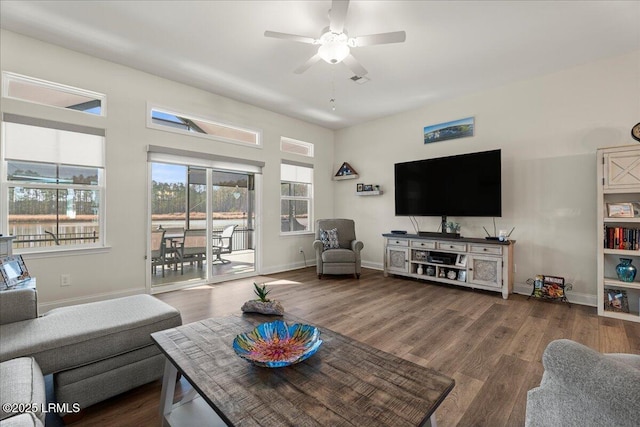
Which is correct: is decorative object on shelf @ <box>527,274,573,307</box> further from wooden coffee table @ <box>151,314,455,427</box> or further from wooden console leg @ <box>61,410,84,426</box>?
wooden console leg @ <box>61,410,84,426</box>

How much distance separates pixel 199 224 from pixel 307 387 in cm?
386

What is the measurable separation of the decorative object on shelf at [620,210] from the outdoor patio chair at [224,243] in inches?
200

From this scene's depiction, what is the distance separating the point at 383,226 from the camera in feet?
18.3

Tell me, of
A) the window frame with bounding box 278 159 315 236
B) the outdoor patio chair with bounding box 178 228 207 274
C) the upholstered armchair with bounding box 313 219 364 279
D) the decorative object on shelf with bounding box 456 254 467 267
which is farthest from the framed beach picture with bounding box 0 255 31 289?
the decorative object on shelf with bounding box 456 254 467 267

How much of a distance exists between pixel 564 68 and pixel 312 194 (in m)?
4.37

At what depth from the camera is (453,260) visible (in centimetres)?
426

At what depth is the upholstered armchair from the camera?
475 centimetres

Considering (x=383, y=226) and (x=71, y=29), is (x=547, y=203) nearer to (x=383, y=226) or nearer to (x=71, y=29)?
(x=383, y=226)

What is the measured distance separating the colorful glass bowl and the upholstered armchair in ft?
10.6

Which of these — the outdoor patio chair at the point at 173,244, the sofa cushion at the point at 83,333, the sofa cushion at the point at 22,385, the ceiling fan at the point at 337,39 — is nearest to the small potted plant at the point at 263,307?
the sofa cushion at the point at 83,333

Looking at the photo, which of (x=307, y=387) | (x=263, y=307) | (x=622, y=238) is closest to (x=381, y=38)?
(x=263, y=307)

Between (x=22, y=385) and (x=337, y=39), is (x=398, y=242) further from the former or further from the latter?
(x=22, y=385)

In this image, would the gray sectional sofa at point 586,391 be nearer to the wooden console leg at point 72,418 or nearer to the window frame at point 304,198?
the wooden console leg at point 72,418

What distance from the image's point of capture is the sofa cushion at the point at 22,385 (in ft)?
3.48
